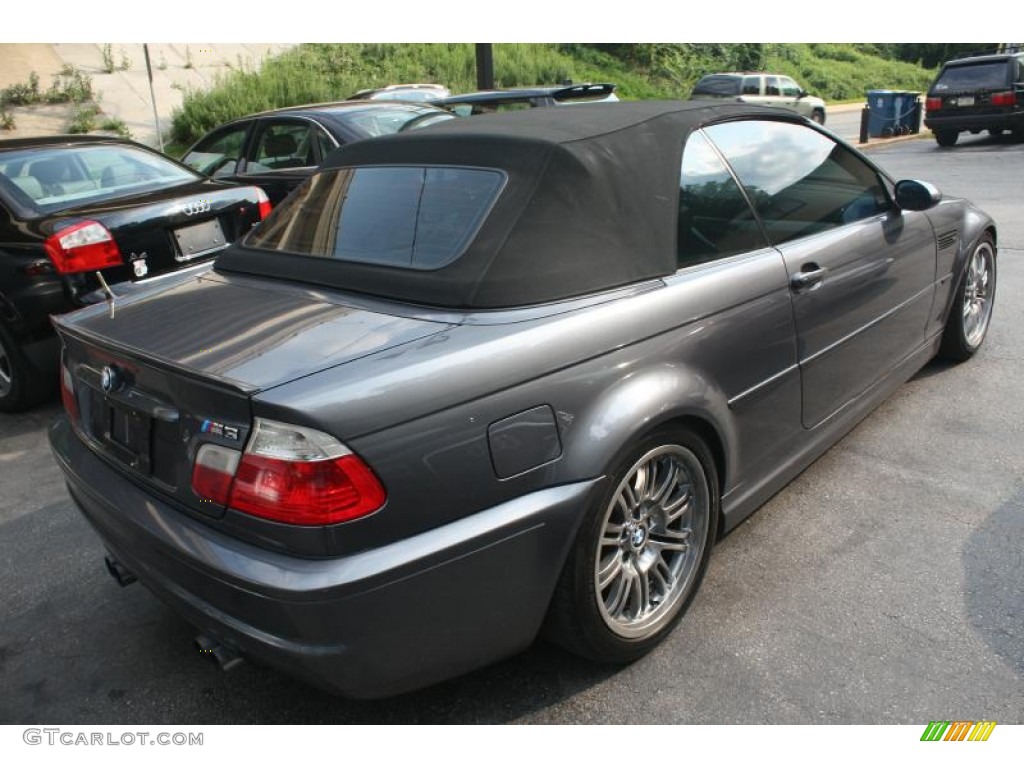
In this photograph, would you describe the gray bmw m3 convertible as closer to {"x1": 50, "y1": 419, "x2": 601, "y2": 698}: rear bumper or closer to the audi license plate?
{"x1": 50, "y1": 419, "x2": 601, "y2": 698}: rear bumper

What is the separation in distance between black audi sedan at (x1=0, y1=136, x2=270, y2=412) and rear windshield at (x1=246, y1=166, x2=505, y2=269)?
192 cm

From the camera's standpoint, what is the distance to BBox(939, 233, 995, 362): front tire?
14.8ft

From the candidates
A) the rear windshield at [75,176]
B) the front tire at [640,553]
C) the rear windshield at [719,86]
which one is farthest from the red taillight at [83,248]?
the rear windshield at [719,86]

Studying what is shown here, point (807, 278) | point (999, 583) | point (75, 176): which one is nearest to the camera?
point (999, 583)

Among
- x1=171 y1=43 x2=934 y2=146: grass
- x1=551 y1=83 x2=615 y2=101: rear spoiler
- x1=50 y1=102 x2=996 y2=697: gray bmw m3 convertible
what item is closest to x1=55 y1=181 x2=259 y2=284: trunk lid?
x1=50 y1=102 x2=996 y2=697: gray bmw m3 convertible

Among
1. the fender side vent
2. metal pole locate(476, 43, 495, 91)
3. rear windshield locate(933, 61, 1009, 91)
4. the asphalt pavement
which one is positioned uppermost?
metal pole locate(476, 43, 495, 91)

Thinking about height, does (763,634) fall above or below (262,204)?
below

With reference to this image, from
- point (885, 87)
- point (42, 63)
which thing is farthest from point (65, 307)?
point (885, 87)

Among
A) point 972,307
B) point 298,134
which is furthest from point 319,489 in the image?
point 298,134

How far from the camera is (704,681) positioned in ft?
8.02

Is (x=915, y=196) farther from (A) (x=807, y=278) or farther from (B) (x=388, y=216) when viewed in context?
(B) (x=388, y=216)

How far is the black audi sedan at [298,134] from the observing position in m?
6.40

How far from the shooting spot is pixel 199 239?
511 cm

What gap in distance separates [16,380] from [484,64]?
9877 millimetres
